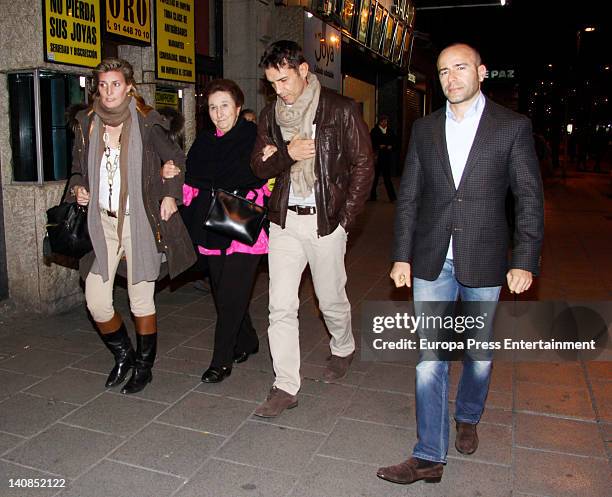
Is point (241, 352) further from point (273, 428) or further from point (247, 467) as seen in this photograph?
point (247, 467)

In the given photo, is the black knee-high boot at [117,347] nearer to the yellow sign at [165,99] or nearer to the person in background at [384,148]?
the yellow sign at [165,99]

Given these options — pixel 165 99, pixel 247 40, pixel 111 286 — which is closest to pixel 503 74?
pixel 247 40

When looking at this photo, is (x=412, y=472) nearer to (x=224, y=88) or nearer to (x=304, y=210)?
(x=304, y=210)

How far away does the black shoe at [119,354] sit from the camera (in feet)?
15.5

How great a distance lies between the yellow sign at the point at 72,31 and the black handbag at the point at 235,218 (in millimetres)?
2753

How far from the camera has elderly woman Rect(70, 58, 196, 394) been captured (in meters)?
4.33

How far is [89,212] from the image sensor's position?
4.42 metres

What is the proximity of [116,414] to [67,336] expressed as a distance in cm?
185

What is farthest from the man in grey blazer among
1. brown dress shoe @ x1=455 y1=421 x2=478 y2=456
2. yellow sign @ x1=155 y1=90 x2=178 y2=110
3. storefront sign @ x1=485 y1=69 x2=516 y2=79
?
storefront sign @ x1=485 y1=69 x2=516 y2=79

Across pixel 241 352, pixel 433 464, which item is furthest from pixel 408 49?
pixel 433 464

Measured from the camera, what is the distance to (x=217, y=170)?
15.4 feet

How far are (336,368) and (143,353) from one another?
138 centimetres

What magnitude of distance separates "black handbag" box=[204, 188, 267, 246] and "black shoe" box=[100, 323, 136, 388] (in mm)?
1036

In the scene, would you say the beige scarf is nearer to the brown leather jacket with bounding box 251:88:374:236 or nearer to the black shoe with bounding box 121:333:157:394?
the brown leather jacket with bounding box 251:88:374:236
